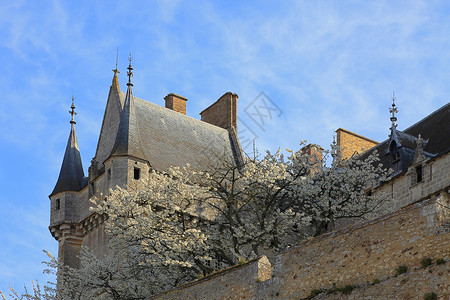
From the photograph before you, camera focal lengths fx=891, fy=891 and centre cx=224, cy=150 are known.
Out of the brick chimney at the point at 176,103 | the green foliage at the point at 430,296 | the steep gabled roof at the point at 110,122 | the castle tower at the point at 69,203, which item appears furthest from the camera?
the brick chimney at the point at 176,103

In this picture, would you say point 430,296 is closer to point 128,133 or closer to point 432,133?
point 432,133

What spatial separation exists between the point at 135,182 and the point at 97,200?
5.30ft

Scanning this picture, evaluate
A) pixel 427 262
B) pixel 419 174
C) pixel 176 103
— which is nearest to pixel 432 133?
pixel 419 174

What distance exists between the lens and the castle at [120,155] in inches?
1387

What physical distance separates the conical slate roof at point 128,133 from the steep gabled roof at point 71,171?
3412 mm

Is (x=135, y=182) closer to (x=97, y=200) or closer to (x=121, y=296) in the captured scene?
(x=97, y=200)

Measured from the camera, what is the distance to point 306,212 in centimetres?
2942

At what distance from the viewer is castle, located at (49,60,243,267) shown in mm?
35219

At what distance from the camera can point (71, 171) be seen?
39.3 metres

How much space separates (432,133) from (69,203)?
51.9ft

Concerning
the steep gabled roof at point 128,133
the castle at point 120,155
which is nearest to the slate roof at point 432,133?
the castle at point 120,155

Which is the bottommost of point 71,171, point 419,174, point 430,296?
point 430,296

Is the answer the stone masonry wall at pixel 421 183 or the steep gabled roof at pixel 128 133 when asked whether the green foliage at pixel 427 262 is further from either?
the steep gabled roof at pixel 128 133

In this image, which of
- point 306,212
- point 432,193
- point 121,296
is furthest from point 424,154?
point 121,296
